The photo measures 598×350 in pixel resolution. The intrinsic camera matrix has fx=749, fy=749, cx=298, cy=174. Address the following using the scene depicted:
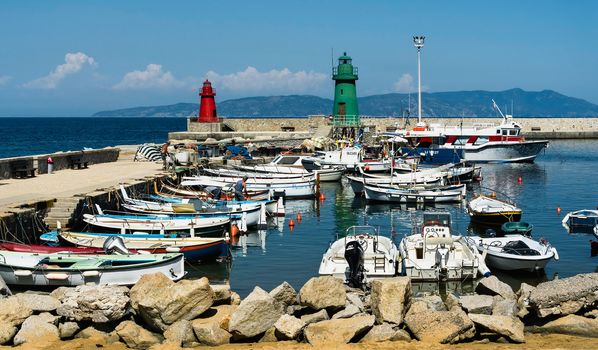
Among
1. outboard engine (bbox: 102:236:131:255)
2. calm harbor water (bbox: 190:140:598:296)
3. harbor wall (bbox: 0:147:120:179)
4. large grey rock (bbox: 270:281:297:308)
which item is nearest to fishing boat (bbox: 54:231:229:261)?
calm harbor water (bbox: 190:140:598:296)

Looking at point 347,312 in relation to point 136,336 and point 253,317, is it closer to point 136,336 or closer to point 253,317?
point 253,317

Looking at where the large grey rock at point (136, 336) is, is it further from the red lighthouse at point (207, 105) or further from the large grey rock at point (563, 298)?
the red lighthouse at point (207, 105)

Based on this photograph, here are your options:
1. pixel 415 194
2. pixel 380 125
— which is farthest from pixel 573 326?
pixel 380 125

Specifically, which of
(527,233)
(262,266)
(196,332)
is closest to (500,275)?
A: (527,233)

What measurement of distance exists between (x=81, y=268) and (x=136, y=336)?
4.43m

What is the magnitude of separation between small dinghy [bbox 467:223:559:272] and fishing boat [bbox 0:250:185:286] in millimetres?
8961

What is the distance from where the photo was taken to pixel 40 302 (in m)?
15.3

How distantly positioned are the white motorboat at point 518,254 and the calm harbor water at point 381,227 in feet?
1.02

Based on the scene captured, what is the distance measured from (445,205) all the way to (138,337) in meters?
24.7

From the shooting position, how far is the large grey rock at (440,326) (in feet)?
45.8

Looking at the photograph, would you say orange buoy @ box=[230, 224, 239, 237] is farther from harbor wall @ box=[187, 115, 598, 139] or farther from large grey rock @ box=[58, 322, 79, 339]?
harbor wall @ box=[187, 115, 598, 139]

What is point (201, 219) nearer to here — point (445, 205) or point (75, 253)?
point (75, 253)

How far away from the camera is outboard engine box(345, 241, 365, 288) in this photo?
18859mm

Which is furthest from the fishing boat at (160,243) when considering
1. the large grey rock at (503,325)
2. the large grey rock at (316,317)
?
the large grey rock at (503,325)
